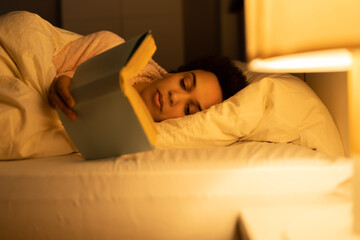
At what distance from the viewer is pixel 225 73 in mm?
1340

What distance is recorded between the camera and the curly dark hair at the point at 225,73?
4.26ft

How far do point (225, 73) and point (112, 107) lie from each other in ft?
2.24

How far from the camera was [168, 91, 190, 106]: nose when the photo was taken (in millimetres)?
1156

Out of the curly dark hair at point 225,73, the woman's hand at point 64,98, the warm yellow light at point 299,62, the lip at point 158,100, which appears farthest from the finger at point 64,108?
the curly dark hair at point 225,73

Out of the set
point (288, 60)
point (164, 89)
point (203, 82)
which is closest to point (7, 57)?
point (164, 89)

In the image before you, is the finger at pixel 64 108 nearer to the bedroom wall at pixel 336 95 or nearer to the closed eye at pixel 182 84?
the closed eye at pixel 182 84

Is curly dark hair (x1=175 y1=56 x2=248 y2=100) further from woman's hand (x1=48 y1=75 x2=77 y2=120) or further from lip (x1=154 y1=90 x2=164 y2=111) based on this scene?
woman's hand (x1=48 y1=75 x2=77 y2=120)

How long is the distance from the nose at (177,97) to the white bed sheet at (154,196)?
1.30 feet

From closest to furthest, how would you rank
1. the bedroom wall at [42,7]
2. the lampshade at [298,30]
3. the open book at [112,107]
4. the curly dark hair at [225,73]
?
the lampshade at [298,30] → the open book at [112,107] → the curly dark hair at [225,73] → the bedroom wall at [42,7]

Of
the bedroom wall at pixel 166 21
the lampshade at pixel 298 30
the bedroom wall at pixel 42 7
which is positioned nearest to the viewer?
the lampshade at pixel 298 30

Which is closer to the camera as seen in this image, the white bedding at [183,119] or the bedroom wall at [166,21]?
the white bedding at [183,119]

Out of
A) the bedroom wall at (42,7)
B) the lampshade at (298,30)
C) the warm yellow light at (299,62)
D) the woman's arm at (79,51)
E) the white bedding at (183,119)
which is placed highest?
the bedroom wall at (42,7)

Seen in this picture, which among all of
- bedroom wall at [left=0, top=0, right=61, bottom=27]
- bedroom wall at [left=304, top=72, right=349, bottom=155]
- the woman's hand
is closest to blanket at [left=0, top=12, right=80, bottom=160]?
the woman's hand

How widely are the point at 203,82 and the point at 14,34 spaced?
64 centimetres
